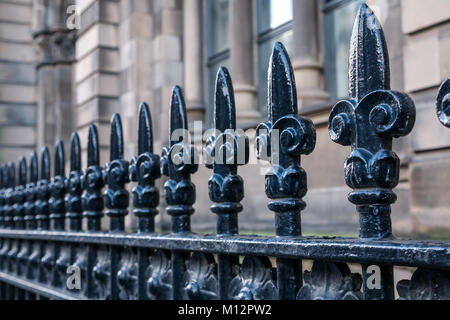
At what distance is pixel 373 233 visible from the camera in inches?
42.6

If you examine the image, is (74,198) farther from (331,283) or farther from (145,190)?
(331,283)

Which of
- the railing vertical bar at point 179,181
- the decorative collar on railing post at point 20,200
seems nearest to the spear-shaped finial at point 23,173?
the decorative collar on railing post at point 20,200

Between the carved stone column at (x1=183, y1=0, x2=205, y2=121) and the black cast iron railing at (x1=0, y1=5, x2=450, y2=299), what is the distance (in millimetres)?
5626

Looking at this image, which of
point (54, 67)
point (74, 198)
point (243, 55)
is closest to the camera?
point (74, 198)

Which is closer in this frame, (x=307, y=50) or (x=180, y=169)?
(x=180, y=169)

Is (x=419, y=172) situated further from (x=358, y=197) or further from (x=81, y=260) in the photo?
(x=358, y=197)

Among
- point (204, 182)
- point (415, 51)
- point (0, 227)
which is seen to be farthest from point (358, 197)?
point (204, 182)

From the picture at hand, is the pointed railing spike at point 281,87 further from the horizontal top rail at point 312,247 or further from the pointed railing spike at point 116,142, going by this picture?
the pointed railing spike at point 116,142

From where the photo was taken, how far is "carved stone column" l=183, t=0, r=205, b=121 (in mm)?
8047

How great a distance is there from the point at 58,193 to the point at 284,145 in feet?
5.21

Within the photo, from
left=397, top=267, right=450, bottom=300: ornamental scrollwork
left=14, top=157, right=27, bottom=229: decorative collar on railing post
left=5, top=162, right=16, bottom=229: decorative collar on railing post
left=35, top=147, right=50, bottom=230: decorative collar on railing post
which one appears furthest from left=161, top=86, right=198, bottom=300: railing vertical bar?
left=5, top=162, right=16, bottom=229: decorative collar on railing post

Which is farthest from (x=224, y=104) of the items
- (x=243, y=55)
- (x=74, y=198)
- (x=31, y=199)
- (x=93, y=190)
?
(x=243, y=55)

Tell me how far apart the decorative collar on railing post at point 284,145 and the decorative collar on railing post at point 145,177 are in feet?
1.77

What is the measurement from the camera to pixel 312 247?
1156 millimetres
